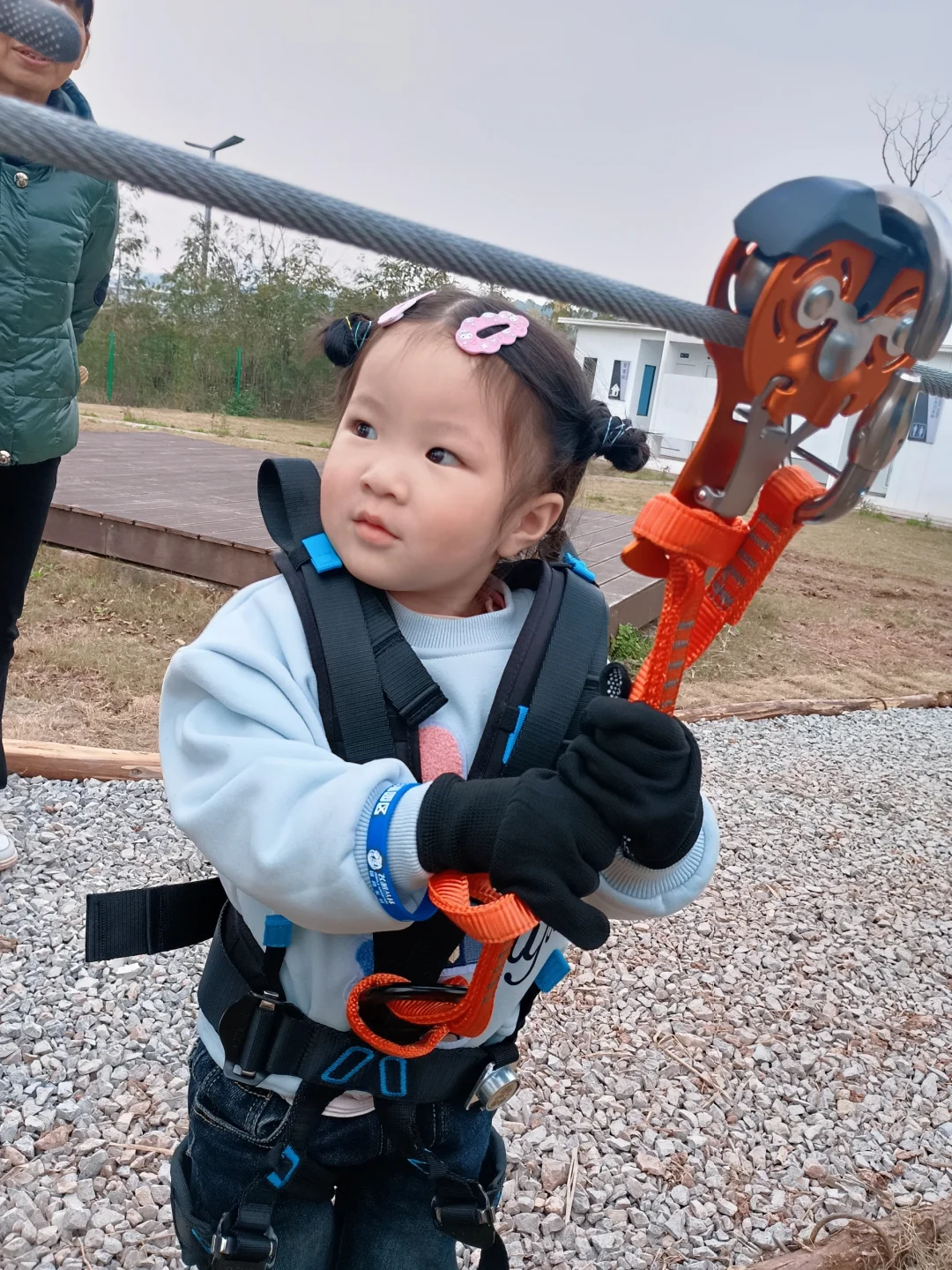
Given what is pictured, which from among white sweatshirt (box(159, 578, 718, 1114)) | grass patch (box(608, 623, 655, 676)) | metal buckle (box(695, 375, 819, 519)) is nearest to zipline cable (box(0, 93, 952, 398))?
metal buckle (box(695, 375, 819, 519))

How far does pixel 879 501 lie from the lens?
852 inches

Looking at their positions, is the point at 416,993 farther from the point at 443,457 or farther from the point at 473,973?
the point at 443,457

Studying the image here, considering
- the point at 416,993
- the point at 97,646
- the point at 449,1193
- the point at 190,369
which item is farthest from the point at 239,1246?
the point at 190,369

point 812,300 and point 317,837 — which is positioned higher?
point 812,300

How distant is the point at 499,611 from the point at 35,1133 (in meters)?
1.67

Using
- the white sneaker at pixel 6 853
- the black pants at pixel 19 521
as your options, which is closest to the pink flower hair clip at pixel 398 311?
the black pants at pixel 19 521

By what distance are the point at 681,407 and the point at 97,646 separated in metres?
22.1

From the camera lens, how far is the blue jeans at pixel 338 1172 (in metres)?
1.37

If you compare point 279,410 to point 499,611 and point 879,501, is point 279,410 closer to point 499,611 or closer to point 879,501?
point 879,501

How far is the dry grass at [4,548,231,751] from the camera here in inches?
177

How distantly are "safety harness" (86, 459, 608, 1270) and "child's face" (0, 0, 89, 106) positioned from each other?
143 centimetres

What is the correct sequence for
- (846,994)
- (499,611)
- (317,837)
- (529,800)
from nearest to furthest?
(529,800) → (317,837) → (499,611) → (846,994)

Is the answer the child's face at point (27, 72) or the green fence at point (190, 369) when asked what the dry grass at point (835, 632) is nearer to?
the child's face at point (27, 72)

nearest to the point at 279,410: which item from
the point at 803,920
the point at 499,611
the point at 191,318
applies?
the point at 191,318
